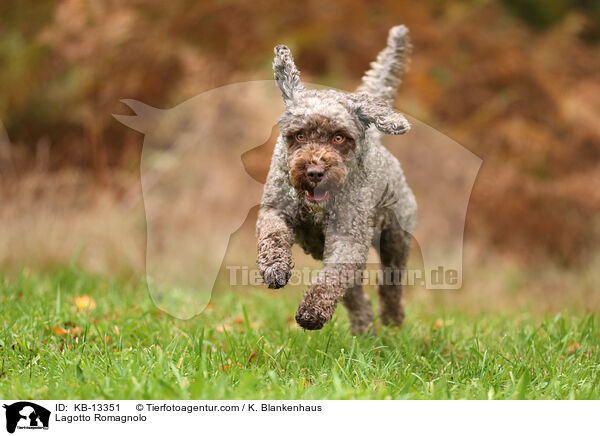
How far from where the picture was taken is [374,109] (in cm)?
357

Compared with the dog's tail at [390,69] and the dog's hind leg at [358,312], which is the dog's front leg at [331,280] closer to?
the dog's hind leg at [358,312]

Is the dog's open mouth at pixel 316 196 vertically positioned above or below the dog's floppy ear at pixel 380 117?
below

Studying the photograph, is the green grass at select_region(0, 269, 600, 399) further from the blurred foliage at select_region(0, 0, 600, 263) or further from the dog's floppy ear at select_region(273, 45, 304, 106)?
the blurred foliage at select_region(0, 0, 600, 263)

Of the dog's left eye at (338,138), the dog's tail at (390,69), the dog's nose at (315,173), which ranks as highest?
the dog's tail at (390,69)

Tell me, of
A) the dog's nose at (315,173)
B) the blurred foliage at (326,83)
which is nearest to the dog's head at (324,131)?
the dog's nose at (315,173)

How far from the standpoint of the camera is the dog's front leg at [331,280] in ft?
10.9

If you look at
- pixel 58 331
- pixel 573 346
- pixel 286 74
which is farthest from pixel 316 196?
pixel 573 346

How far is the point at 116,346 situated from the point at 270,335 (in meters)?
1.14

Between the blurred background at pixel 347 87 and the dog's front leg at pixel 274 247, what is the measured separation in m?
5.09

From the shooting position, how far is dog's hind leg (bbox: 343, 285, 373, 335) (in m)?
4.80

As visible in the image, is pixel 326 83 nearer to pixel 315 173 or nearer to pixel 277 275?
pixel 315 173

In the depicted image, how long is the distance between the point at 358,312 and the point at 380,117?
72.3 inches

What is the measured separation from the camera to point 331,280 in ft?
11.5
